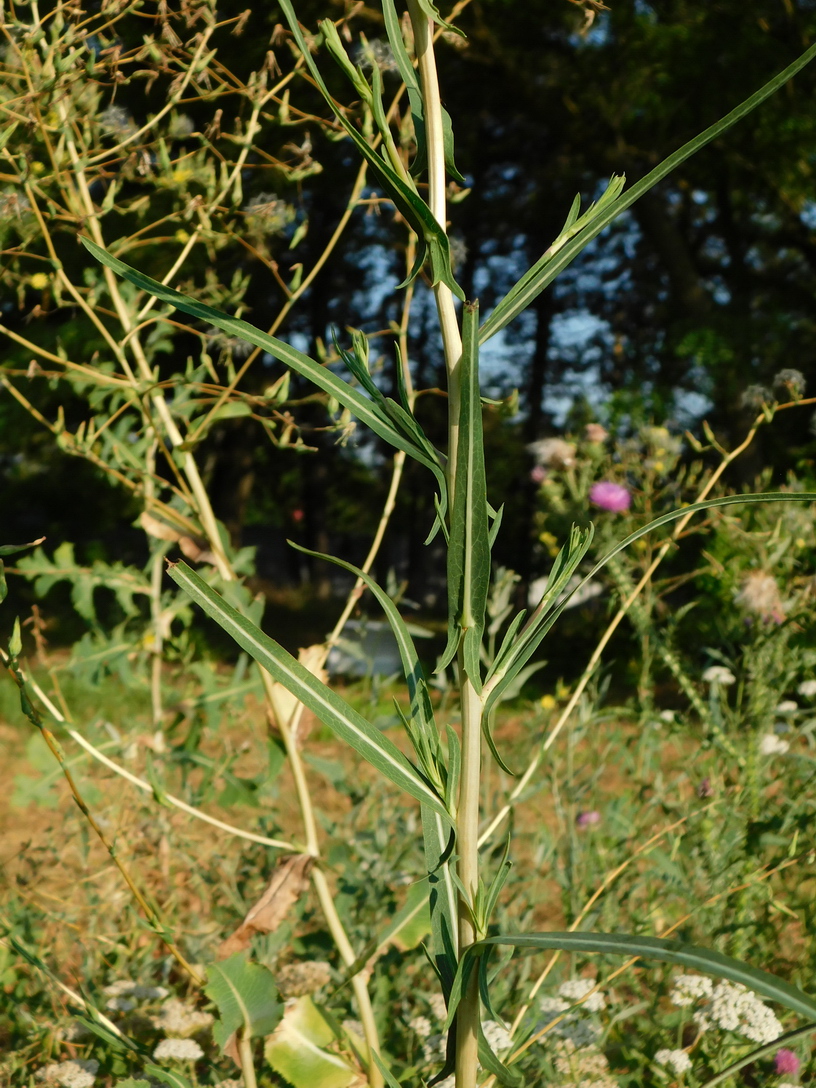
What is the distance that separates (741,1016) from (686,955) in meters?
0.88

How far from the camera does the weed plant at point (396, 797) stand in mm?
765

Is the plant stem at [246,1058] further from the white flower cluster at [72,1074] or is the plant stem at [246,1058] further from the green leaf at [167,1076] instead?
the white flower cluster at [72,1074]

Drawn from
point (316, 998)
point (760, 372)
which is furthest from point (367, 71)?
point (760, 372)

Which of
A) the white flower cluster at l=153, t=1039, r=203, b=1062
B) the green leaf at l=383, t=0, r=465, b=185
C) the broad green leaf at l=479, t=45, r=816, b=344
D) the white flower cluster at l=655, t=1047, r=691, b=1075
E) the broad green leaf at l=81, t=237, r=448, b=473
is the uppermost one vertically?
the green leaf at l=383, t=0, r=465, b=185

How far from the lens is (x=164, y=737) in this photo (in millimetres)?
2078

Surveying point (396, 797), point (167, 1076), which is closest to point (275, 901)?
point (167, 1076)

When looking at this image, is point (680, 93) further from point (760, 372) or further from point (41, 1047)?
point (41, 1047)

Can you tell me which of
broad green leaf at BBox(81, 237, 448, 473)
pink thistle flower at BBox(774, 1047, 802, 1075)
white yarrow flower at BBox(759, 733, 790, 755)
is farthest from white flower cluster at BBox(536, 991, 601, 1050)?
broad green leaf at BBox(81, 237, 448, 473)

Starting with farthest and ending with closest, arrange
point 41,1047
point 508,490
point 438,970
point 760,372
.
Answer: point 508,490, point 760,372, point 41,1047, point 438,970

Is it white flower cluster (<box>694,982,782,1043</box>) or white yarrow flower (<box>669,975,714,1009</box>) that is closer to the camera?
white flower cluster (<box>694,982,782,1043</box>)

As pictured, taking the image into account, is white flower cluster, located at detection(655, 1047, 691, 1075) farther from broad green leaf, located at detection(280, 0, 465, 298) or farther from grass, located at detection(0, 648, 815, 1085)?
broad green leaf, located at detection(280, 0, 465, 298)

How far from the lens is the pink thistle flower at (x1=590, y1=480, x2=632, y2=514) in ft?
9.12

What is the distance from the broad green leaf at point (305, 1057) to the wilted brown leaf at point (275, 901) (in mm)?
113

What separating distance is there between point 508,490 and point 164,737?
10729 mm
